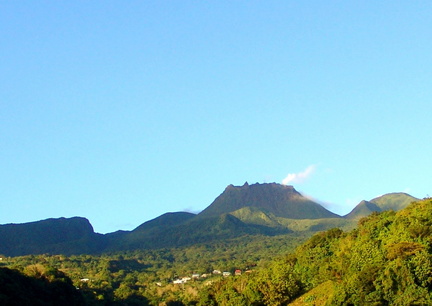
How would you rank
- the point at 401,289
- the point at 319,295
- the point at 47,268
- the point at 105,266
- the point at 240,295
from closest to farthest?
1. the point at 401,289
2. the point at 319,295
3. the point at 240,295
4. the point at 47,268
5. the point at 105,266

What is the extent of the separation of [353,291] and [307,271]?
23.8m

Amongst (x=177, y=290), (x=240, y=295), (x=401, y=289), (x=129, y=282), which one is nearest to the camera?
(x=401, y=289)

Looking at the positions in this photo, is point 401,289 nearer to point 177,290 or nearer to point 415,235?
point 415,235

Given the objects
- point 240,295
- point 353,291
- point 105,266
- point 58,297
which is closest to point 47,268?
point 58,297

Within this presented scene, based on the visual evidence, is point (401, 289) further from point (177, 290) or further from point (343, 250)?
point (177, 290)

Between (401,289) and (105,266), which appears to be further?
(105,266)

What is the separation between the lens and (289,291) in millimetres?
67625

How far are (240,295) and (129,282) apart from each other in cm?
7222

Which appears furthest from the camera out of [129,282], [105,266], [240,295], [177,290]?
[105,266]

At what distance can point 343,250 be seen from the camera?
73.6m

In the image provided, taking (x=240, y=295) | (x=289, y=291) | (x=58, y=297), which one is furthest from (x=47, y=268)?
(x=289, y=291)

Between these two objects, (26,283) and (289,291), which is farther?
(26,283)

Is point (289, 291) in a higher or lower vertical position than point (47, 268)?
lower

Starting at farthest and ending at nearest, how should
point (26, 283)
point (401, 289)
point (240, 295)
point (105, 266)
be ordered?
point (105, 266)
point (26, 283)
point (240, 295)
point (401, 289)
